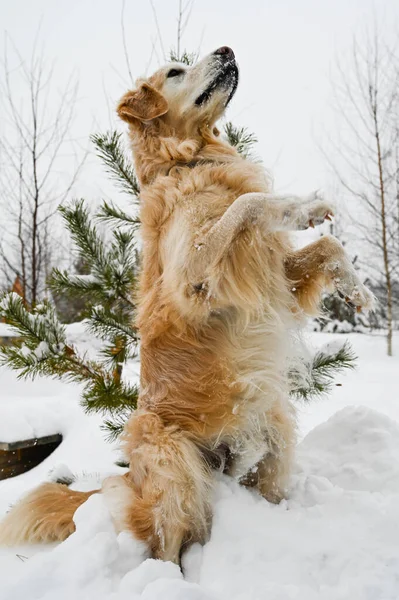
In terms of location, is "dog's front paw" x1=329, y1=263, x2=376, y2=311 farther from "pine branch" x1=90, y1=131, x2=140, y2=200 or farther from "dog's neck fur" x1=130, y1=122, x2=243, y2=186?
"pine branch" x1=90, y1=131, x2=140, y2=200

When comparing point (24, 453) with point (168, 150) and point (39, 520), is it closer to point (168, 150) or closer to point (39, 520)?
point (39, 520)

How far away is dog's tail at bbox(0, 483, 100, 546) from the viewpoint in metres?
1.88

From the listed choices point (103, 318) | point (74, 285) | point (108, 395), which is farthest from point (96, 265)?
point (108, 395)

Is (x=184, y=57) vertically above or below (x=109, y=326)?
above

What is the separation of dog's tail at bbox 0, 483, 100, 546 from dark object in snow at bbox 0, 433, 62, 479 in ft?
7.71

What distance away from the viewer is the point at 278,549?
1502 mm

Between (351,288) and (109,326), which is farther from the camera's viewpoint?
(109,326)

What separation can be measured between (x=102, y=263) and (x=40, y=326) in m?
0.64

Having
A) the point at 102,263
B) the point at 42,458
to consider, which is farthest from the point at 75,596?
the point at 42,458

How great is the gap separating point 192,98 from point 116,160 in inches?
31.7

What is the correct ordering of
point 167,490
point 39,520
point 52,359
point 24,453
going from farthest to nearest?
point 24,453 → point 52,359 → point 39,520 → point 167,490

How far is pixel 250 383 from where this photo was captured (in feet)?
6.61

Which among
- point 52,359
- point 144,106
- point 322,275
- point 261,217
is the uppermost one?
point 144,106

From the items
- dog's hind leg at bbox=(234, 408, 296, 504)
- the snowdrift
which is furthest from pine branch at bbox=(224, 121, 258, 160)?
the snowdrift
